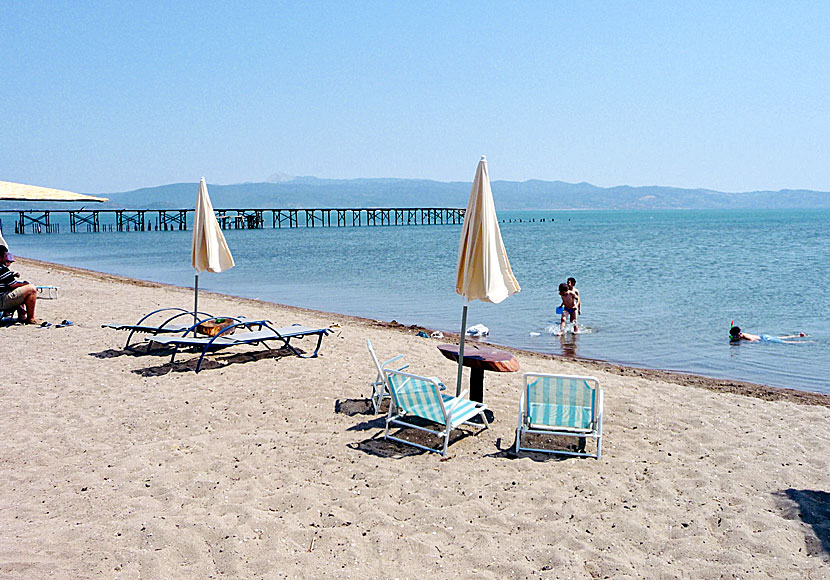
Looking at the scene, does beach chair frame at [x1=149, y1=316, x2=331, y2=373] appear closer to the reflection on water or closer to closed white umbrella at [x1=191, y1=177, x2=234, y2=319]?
closed white umbrella at [x1=191, y1=177, x2=234, y2=319]

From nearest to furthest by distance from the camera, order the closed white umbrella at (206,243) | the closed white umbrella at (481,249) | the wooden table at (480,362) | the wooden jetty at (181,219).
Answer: the closed white umbrella at (481,249) < the wooden table at (480,362) < the closed white umbrella at (206,243) < the wooden jetty at (181,219)

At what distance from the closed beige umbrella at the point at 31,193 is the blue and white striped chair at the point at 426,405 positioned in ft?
25.3

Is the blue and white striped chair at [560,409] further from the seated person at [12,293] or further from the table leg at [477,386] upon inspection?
the seated person at [12,293]

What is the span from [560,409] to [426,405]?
3.49ft

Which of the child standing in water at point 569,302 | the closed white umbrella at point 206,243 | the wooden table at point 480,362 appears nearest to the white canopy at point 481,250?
the wooden table at point 480,362

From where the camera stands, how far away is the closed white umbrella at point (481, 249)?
540 centimetres

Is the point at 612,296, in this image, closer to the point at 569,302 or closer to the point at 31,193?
the point at 569,302

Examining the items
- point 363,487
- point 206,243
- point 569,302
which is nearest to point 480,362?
point 363,487

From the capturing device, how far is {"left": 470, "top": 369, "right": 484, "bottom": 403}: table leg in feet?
20.4

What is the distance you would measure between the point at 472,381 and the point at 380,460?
5.18 feet

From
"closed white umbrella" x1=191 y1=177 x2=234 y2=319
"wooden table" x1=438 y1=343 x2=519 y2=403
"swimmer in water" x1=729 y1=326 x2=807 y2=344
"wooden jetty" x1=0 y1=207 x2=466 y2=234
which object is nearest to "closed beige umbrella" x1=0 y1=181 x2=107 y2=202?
"closed white umbrella" x1=191 y1=177 x2=234 y2=319

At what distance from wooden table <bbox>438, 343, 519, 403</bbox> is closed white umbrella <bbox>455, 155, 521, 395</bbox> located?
0.62m

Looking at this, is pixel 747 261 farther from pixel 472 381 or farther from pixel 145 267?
pixel 472 381

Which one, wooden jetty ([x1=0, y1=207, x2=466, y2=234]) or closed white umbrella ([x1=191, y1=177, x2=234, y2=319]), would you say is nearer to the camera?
closed white umbrella ([x1=191, y1=177, x2=234, y2=319])
